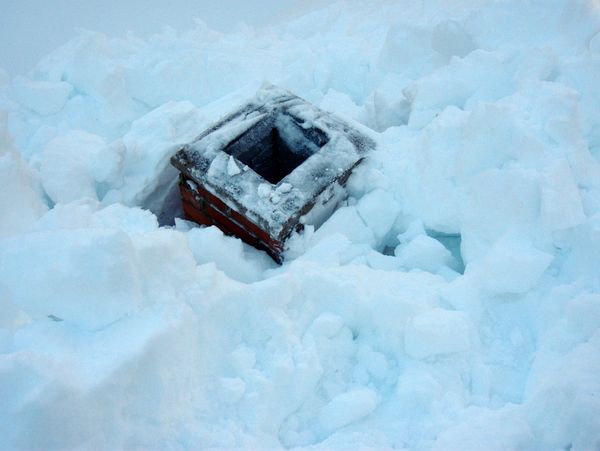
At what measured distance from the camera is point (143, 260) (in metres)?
1.68

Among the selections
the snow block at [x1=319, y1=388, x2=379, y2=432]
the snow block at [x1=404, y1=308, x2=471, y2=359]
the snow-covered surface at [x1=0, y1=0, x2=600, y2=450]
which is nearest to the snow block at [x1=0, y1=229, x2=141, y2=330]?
the snow-covered surface at [x1=0, y1=0, x2=600, y2=450]

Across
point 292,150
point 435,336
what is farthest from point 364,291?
point 292,150

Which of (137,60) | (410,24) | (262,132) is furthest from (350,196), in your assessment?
(137,60)

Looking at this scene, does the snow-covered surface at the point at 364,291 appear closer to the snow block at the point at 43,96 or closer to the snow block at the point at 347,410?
the snow block at the point at 347,410

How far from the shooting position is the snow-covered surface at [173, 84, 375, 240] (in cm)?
223

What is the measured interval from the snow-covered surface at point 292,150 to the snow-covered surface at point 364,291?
0.14 metres

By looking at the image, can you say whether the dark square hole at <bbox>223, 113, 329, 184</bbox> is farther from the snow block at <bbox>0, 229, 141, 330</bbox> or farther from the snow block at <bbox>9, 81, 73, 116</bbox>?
the snow block at <bbox>9, 81, 73, 116</bbox>

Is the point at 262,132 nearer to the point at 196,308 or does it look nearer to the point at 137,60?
the point at 196,308

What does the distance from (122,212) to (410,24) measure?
2.16 m

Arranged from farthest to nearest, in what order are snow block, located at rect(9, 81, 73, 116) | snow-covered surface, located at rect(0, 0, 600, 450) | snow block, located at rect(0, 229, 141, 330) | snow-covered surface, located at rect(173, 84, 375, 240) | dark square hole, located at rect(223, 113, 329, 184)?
snow block, located at rect(9, 81, 73, 116), dark square hole, located at rect(223, 113, 329, 184), snow-covered surface, located at rect(173, 84, 375, 240), snow block, located at rect(0, 229, 141, 330), snow-covered surface, located at rect(0, 0, 600, 450)

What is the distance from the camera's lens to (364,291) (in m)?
1.84

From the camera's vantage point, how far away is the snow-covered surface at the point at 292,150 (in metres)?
2.23

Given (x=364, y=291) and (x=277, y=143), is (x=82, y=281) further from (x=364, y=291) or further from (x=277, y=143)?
(x=277, y=143)

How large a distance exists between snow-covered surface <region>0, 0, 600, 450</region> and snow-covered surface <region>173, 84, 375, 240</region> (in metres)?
0.14
